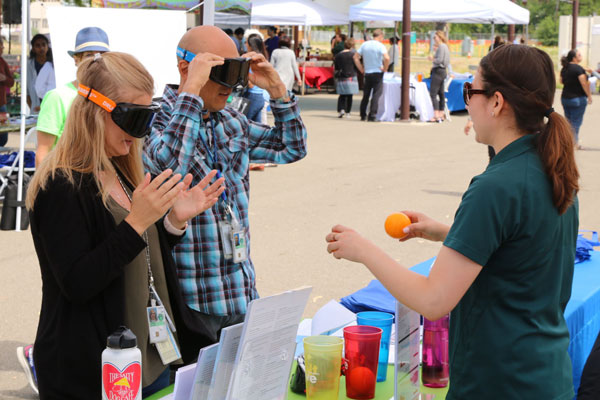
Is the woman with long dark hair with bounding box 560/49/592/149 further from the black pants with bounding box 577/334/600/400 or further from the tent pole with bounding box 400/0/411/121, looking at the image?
the black pants with bounding box 577/334/600/400

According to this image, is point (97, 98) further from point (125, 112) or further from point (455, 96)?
point (455, 96)

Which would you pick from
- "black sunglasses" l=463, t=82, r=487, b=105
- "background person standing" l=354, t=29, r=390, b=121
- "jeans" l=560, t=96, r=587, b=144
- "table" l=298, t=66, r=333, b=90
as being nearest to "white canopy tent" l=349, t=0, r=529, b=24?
"background person standing" l=354, t=29, r=390, b=121

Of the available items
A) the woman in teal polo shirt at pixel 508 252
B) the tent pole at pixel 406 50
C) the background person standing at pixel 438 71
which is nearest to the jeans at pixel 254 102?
the tent pole at pixel 406 50

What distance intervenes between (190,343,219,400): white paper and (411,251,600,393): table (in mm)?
2031

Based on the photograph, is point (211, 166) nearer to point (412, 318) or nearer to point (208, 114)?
point (208, 114)

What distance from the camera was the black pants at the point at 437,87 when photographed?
59.1 ft

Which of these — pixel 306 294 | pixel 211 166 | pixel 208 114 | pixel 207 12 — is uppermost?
pixel 207 12

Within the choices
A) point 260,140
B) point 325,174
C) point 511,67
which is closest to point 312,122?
point 325,174

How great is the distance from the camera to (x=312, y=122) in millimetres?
18188

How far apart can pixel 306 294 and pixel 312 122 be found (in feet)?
52.9

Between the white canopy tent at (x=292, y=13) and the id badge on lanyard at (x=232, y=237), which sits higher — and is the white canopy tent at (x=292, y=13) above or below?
above

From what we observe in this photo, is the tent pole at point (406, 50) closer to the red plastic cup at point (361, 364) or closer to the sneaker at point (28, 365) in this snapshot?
the sneaker at point (28, 365)

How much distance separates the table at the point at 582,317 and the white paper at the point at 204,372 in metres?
2.03

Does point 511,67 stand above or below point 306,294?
above
